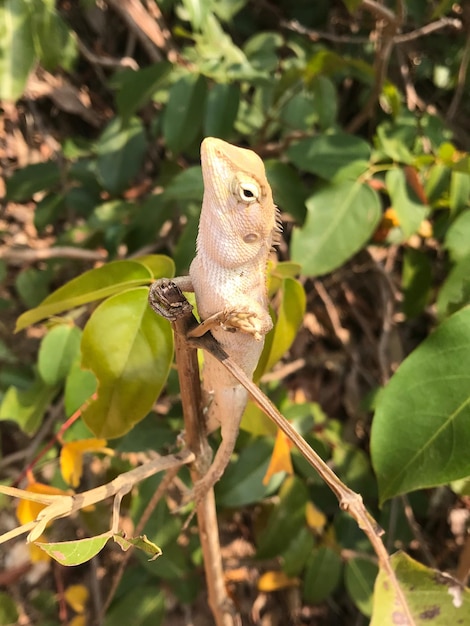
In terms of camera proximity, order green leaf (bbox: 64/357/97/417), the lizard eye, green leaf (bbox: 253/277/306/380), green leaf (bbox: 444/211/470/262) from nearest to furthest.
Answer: the lizard eye, green leaf (bbox: 253/277/306/380), green leaf (bbox: 64/357/97/417), green leaf (bbox: 444/211/470/262)

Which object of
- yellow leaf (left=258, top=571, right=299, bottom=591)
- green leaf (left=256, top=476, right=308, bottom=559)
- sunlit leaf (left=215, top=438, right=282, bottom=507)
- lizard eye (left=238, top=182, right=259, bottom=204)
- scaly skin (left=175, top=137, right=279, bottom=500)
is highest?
lizard eye (left=238, top=182, right=259, bottom=204)

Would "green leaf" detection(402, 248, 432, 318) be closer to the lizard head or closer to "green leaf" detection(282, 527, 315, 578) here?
"green leaf" detection(282, 527, 315, 578)

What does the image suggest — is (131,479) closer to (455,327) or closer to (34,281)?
(455,327)

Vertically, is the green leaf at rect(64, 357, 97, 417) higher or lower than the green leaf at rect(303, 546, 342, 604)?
higher

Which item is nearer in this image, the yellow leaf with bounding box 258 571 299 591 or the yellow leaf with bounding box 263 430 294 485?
the yellow leaf with bounding box 263 430 294 485

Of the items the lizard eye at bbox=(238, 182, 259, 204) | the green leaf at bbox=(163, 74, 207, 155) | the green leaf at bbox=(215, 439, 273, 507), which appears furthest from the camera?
the green leaf at bbox=(163, 74, 207, 155)

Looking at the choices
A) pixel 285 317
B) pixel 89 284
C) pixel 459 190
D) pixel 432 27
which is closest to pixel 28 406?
pixel 89 284

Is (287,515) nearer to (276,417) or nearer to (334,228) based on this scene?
(334,228)

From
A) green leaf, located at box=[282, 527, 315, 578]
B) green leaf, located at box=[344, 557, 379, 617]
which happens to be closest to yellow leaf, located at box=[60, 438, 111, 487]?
green leaf, located at box=[282, 527, 315, 578]
